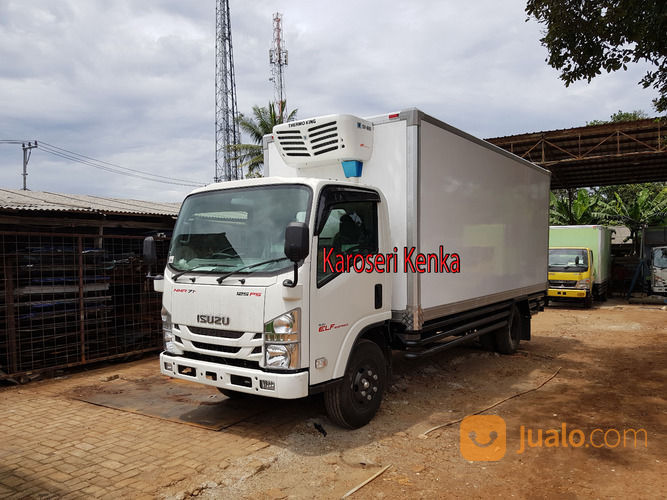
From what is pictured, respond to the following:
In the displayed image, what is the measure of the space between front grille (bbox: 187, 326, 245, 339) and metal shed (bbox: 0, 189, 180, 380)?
10.3 feet

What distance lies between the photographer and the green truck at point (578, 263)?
16.8m

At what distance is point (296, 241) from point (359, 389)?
194 cm

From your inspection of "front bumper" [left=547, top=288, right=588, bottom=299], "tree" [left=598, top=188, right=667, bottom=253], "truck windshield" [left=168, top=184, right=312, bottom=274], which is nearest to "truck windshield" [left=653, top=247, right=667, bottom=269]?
"front bumper" [left=547, top=288, right=588, bottom=299]

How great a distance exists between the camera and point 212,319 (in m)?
4.72

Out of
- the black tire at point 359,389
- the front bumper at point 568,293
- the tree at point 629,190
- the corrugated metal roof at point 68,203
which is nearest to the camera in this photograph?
the black tire at point 359,389

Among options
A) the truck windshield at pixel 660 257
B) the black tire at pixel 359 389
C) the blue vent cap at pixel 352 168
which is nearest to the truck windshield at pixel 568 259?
the truck windshield at pixel 660 257

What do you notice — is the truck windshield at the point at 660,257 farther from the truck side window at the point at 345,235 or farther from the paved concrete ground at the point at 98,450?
the paved concrete ground at the point at 98,450

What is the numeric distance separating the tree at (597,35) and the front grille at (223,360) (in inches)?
241

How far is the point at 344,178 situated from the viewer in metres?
5.70

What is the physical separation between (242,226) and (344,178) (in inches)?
56.7

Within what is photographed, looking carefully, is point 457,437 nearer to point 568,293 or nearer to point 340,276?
point 340,276

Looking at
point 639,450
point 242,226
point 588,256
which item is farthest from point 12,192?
point 588,256

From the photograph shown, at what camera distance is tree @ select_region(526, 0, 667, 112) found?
20.9 ft
